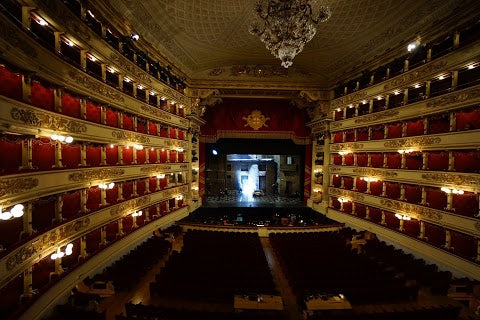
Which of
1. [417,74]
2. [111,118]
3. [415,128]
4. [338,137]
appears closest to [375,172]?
[415,128]

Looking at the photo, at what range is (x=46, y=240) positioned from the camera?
672 centimetres

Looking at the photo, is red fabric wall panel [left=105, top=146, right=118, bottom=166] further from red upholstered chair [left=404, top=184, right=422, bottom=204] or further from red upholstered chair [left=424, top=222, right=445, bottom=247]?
red upholstered chair [left=424, top=222, right=445, bottom=247]

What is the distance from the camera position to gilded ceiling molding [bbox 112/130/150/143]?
10.4 metres

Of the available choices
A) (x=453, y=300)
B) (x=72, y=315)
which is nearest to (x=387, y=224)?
(x=453, y=300)

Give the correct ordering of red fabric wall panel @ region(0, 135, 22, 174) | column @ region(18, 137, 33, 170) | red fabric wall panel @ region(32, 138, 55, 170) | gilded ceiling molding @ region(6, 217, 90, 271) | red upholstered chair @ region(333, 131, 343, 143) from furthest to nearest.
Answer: red upholstered chair @ region(333, 131, 343, 143)
red fabric wall panel @ region(32, 138, 55, 170)
column @ region(18, 137, 33, 170)
red fabric wall panel @ region(0, 135, 22, 174)
gilded ceiling molding @ region(6, 217, 90, 271)

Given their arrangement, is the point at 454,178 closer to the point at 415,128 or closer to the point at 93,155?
the point at 415,128

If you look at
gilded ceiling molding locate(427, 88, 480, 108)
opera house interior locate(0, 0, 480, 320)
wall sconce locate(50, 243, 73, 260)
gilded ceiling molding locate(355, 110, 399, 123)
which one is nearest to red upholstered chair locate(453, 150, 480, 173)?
opera house interior locate(0, 0, 480, 320)

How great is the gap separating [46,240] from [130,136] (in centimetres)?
581

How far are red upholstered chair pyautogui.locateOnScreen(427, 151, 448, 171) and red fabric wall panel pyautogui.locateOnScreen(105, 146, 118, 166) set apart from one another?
14.6 metres

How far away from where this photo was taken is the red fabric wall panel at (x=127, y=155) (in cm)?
1136

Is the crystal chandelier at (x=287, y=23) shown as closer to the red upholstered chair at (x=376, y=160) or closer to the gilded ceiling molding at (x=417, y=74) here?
the gilded ceiling molding at (x=417, y=74)

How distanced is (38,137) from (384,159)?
1565 centimetres

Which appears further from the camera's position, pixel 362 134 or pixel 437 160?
pixel 362 134

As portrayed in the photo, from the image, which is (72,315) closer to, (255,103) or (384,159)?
(384,159)
